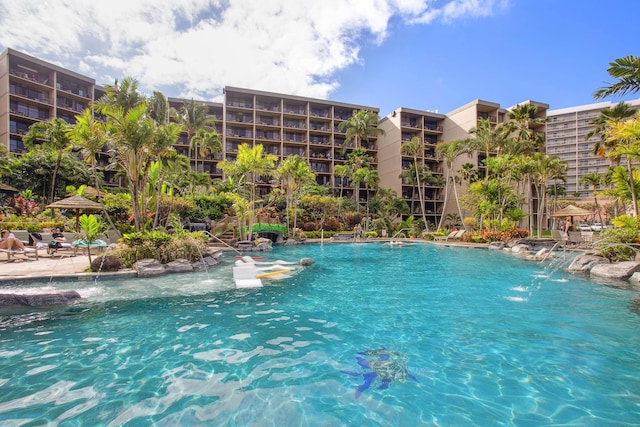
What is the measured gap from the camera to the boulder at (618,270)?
1110 centimetres

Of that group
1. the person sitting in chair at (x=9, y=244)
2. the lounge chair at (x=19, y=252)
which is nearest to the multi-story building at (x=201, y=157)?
the lounge chair at (x=19, y=252)

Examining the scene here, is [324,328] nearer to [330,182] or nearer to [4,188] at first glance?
[4,188]

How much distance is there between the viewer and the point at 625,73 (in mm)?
12641

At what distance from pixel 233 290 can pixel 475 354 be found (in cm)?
626

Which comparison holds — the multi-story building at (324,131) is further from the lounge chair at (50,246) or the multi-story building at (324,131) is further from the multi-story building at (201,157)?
the lounge chair at (50,246)

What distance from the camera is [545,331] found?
6094 millimetres

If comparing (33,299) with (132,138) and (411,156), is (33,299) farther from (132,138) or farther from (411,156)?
(411,156)

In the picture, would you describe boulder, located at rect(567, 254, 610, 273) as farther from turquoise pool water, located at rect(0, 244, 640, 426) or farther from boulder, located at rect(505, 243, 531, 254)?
boulder, located at rect(505, 243, 531, 254)

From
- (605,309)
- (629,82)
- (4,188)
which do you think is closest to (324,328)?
(605,309)

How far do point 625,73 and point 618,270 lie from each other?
754 centimetres

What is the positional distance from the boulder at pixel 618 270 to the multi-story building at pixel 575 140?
64.5 m

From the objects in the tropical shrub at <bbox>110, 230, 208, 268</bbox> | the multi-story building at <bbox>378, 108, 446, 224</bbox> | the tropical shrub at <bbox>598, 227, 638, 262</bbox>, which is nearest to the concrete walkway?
the tropical shrub at <bbox>110, 230, 208, 268</bbox>

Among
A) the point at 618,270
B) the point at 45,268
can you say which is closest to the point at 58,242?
the point at 45,268

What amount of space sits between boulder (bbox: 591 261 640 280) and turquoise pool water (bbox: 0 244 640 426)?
116 inches
